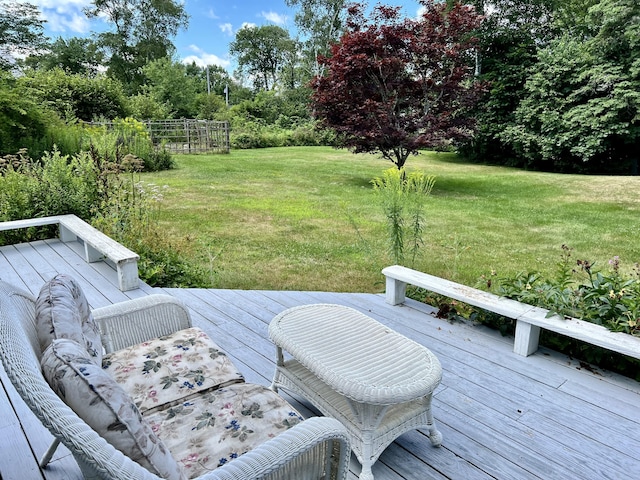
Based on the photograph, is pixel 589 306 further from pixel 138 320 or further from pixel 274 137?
pixel 274 137

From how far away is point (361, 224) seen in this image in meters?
6.46

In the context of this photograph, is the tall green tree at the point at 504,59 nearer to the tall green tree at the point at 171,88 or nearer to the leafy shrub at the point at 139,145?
the leafy shrub at the point at 139,145

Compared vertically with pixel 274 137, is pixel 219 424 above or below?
below

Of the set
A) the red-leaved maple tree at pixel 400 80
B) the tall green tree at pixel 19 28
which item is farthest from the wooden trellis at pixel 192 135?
the red-leaved maple tree at pixel 400 80

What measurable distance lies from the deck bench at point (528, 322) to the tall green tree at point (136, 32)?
29.2 meters

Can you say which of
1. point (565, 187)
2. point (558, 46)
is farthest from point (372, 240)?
point (558, 46)

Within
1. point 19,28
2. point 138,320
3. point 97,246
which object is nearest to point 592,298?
point 138,320

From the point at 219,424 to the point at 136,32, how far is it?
106 feet

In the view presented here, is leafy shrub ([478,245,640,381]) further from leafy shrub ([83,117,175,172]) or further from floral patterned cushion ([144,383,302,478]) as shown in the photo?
leafy shrub ([83,117,175,172])

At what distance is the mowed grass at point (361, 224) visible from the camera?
4574 millimetres

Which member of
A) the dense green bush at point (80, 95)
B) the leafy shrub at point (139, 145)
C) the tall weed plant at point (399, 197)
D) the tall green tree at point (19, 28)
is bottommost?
the tall weed plant at point (399, 197)

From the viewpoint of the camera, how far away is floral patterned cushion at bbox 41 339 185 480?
0.93m

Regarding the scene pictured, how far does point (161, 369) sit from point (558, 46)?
15.5m

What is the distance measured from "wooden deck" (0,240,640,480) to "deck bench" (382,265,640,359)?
15 centimetres
